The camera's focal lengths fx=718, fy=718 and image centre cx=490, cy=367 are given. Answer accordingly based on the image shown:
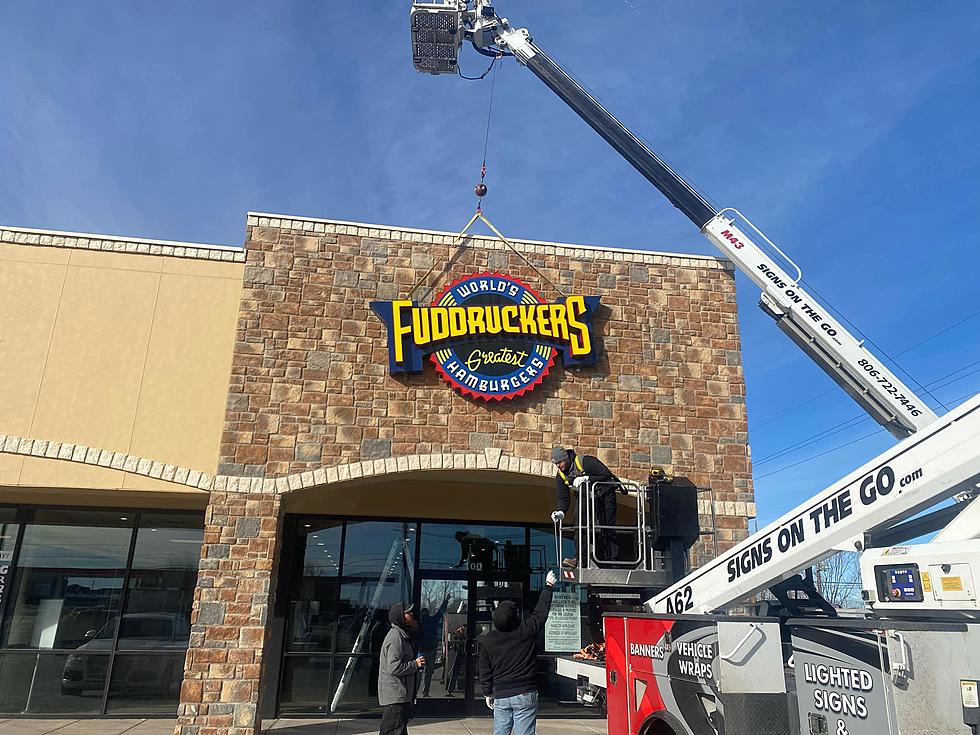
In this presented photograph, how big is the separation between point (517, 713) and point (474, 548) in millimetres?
6649

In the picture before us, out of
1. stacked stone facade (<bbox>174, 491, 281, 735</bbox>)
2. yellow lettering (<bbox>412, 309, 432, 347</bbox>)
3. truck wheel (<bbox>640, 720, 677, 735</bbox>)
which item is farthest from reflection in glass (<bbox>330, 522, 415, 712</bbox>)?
truck wheel (<bbox>640, 720, 677, 735</bbox>)

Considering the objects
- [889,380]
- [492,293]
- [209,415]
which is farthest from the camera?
[492,293]

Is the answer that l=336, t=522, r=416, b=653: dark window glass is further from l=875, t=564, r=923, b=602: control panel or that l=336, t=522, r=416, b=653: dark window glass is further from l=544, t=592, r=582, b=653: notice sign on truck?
l=875, t=564, r=923, b=602: control panel

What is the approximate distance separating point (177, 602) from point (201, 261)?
5.94 m

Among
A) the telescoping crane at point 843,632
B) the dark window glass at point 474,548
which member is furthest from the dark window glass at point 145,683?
the telescoping crane at point 843,632

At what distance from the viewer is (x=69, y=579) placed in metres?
12.4

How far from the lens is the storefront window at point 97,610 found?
11883 mm

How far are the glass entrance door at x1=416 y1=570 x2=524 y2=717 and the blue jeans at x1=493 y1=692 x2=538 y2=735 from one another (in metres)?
6.16

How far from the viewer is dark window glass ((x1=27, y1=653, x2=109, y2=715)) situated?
464 inches

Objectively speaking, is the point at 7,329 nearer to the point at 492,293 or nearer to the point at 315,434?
the point at 315,434

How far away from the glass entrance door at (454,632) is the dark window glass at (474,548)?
209 mm

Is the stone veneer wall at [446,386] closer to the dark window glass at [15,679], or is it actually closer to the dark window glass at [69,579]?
the dark window glass at [69,579]

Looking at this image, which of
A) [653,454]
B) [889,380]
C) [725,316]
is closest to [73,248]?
[653,454]

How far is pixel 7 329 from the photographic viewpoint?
36.2 feet
